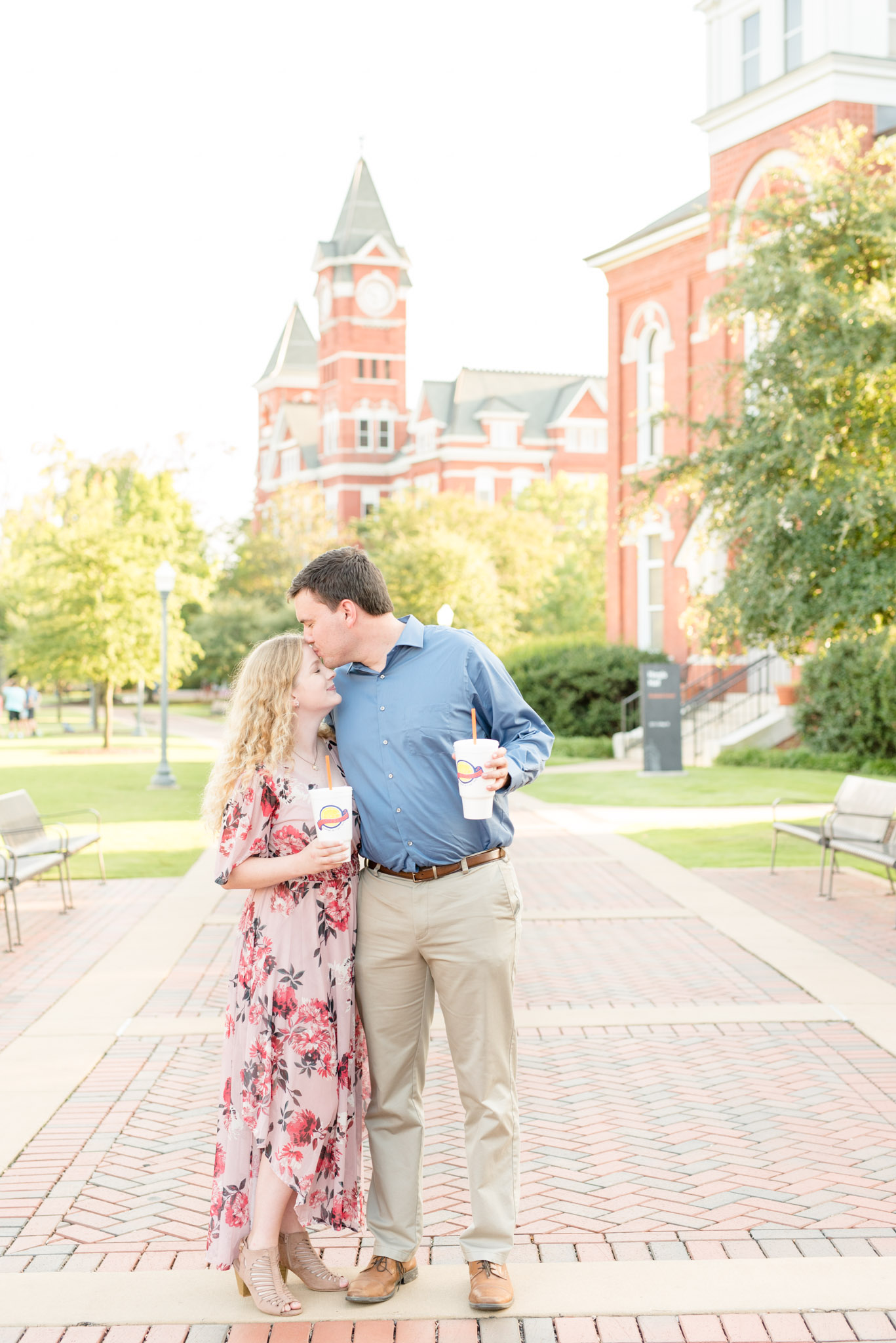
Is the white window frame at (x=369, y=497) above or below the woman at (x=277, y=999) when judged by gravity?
above

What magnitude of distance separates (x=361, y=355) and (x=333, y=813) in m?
72.4

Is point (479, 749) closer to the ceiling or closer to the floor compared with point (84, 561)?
closer to the floor

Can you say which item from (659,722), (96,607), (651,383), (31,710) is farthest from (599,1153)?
(31,710)

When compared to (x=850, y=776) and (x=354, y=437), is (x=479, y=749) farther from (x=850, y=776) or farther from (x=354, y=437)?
(x=354, y=437)

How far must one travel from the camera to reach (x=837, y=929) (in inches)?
367

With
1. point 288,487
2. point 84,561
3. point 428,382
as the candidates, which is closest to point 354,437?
point 428,382

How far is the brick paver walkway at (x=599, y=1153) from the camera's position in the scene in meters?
4.05

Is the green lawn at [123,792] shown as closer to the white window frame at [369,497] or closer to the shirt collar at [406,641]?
the shirt collar at [406,641]

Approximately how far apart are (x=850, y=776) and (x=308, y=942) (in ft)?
27.9

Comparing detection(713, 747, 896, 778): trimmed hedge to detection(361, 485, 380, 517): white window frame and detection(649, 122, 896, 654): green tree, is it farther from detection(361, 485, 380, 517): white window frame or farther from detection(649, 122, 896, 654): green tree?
detection(361, 485, 380, 517): white window frame

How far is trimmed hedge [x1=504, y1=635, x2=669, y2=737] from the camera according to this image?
29.4 metres

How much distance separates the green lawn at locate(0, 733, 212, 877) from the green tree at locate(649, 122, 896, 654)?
6174mm

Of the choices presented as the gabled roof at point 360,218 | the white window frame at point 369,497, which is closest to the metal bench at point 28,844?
the white window frame at point 369,497

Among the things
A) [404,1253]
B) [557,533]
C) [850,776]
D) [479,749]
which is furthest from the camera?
[557,533]
